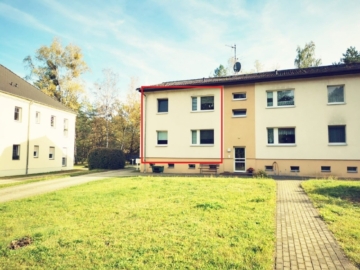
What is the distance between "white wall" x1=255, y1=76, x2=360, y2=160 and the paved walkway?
11.4 m

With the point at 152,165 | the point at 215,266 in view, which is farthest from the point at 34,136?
the point at 215,266

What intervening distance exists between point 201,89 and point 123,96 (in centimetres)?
1950

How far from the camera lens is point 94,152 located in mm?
26234

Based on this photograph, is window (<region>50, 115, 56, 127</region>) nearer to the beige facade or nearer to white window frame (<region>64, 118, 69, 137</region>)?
white window frame (<region>64, 118, 69, 137</region>)

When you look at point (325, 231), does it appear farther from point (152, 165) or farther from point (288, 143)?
point (152, 165)

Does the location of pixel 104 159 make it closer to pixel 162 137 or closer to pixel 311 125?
pixel 162 137

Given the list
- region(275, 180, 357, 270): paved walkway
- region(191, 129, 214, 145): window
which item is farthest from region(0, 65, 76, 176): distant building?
region(275, 180, 357, 270): paved walkway

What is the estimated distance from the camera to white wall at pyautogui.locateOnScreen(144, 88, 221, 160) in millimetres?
20516

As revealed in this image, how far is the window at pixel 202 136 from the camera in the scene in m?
20.6

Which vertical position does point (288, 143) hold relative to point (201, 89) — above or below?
below

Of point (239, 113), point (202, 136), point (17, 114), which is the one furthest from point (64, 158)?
point (239, 113)

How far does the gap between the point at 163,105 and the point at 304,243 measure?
61.7 feet

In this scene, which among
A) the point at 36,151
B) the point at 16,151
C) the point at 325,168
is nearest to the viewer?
the point at 325,168

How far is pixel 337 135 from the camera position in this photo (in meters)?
17.6
